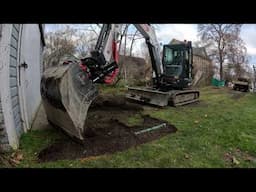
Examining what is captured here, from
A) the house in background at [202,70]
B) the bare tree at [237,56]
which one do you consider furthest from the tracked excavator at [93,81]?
the bare tree at [237,56]

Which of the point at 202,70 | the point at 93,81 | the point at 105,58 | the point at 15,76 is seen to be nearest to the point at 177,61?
the point at 105,58

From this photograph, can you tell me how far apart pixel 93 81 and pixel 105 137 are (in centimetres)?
108

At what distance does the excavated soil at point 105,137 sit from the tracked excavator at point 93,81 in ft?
0.63

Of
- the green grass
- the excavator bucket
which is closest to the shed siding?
the green grass

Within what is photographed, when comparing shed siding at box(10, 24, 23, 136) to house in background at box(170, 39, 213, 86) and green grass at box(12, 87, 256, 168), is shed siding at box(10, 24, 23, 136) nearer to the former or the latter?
green grass at box(12, 87, 256, 168)

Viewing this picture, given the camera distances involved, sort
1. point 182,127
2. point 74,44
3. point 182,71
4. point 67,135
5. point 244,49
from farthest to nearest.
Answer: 1. point 244,49
2. point 74,44
3. point 182,71
4. point 182,127
5. point 67,135

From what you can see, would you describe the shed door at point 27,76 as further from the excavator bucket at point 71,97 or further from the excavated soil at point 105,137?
the excavated soil at point 105,137

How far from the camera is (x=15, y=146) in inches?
140
